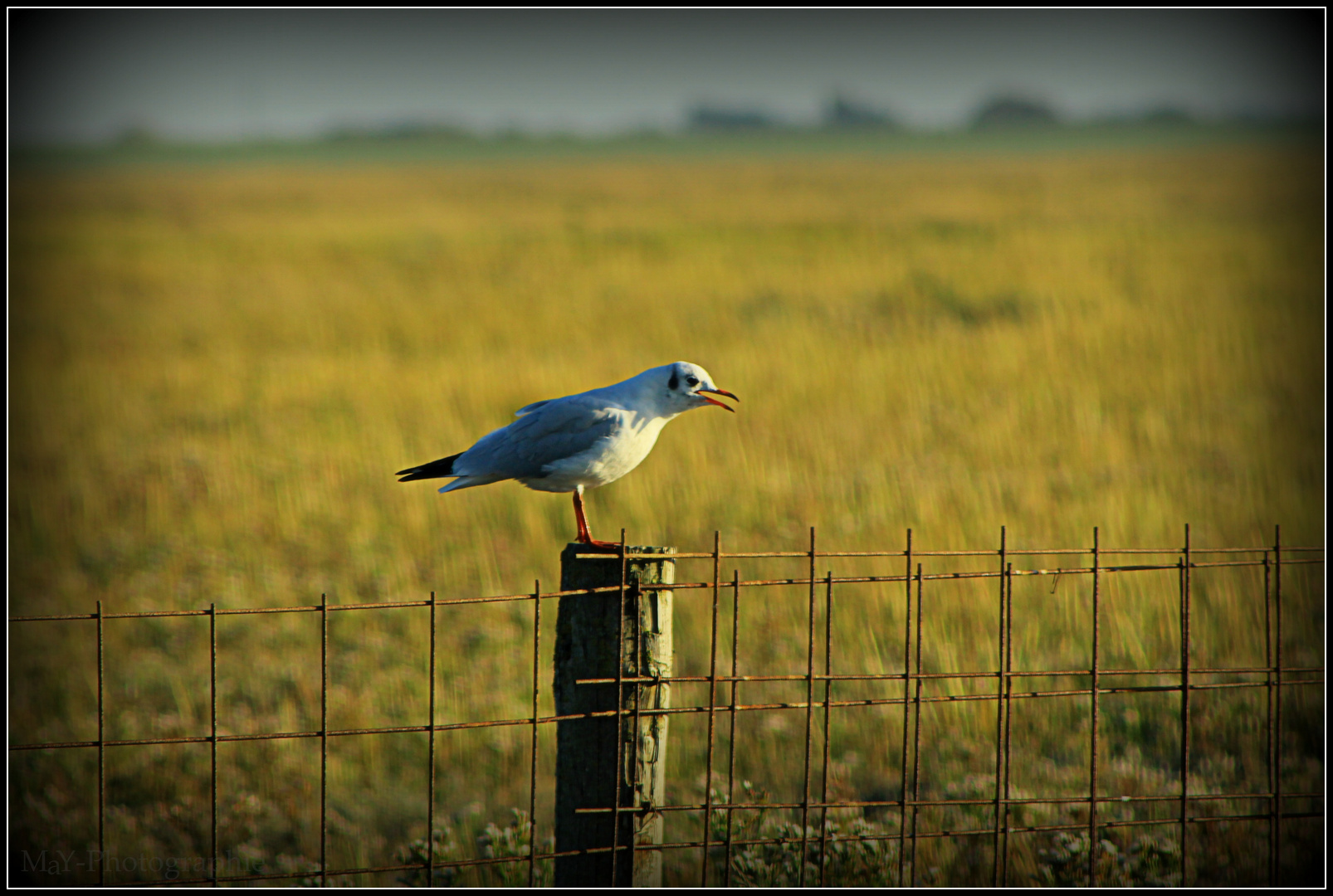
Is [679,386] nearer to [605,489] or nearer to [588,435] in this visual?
[588,435]

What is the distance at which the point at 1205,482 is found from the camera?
34.4ft

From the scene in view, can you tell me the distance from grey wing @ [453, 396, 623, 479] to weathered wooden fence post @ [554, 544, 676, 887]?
913mm

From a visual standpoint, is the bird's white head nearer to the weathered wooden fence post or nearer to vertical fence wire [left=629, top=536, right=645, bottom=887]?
the weathered wooden fence post

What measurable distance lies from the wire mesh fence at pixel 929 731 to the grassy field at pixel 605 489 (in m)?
0.05

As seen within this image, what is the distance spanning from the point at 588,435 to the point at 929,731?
2.89 metres

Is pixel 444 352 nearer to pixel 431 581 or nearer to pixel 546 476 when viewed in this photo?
pixel 431 581

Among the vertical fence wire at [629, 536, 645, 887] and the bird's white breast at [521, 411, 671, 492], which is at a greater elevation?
the bird's white breast at [521, 411, 671, 492]

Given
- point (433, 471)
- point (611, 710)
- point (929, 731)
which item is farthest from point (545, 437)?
point (929, 731)

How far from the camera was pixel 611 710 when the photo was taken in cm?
350

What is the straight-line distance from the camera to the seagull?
442 centimetres

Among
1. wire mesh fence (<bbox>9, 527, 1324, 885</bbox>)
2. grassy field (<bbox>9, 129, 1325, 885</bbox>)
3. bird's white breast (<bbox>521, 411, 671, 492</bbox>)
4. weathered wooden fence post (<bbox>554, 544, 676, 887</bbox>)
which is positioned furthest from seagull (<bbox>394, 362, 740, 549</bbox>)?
grassy field (<bbox>9, 129, 1325, 885</bbox>)

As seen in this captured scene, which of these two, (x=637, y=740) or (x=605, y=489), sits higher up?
(x=605, y=489)

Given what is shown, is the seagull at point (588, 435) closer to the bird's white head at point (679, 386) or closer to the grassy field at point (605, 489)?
the bird's white head at point (679, 386)

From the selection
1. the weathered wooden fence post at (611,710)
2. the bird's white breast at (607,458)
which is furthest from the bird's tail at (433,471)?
the weathered wooden fence post at (611,710)
